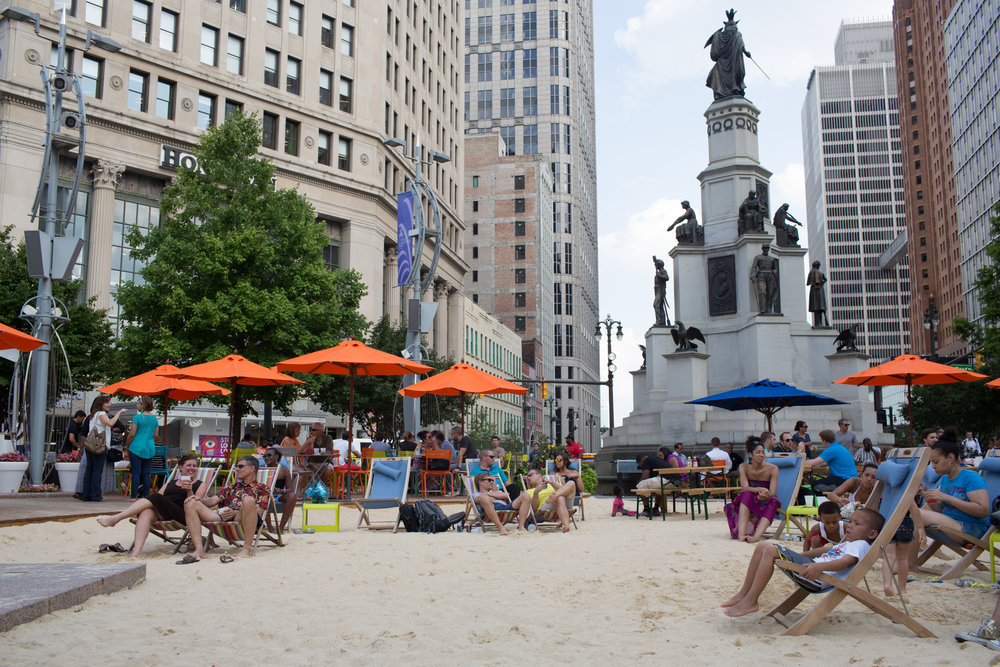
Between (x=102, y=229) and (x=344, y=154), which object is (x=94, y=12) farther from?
(x=344, y=154)

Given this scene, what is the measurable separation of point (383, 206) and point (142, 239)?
27.6 meters

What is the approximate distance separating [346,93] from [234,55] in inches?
292

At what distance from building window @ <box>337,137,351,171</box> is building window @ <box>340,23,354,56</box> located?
5.56 m

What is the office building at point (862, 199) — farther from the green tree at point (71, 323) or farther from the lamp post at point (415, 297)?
the green tree at point (71, 323)

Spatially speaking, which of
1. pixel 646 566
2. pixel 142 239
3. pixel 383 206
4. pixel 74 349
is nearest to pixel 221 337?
pixel 142 239

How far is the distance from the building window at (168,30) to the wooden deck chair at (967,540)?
144 feet

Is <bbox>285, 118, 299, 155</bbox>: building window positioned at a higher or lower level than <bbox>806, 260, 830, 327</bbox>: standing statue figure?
higher

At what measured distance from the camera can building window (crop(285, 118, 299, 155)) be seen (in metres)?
48.0

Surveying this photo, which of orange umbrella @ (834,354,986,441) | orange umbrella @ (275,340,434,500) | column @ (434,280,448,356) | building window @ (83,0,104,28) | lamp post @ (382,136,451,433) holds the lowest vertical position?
orange umbrella @ (834,354,986,441)

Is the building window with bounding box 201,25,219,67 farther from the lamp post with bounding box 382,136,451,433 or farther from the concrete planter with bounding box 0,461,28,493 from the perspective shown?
the concrete planter with bounding box 0,461,28,493

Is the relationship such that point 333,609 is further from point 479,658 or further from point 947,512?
point 947,512

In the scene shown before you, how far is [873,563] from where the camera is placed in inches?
231

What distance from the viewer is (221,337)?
83.0 ft

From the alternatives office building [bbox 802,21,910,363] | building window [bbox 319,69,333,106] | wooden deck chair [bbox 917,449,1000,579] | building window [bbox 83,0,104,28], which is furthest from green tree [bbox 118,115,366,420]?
office building [bbox 802,21,910,363]
